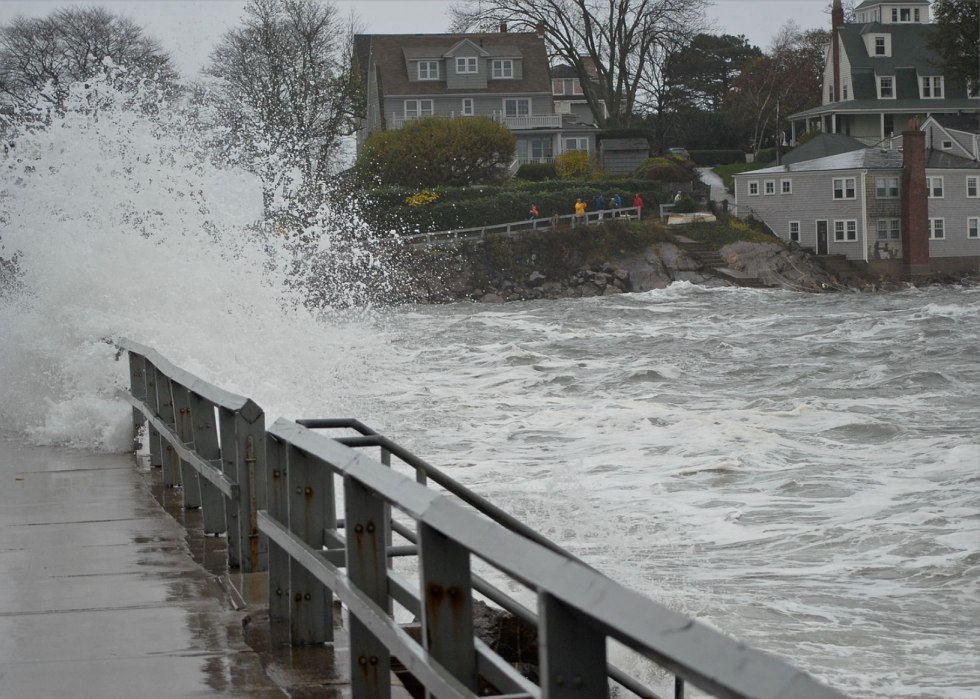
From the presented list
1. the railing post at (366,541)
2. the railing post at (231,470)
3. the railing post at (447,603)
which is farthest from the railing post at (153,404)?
the railing post at (447,603)

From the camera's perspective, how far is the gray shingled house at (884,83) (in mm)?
75812

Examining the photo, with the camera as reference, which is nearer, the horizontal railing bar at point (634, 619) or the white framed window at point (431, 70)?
the horizontal railing bar at point (634, 619)

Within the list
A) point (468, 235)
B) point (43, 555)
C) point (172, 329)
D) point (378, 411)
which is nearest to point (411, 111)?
point (468, 235)

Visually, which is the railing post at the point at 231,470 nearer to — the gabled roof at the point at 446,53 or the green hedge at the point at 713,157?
the gabled roof at the point at 446,53

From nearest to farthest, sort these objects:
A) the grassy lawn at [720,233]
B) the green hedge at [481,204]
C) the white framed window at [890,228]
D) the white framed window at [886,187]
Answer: the green hedge at [481,204]
the grassy lawn at [720,233]
the white framed window at [890,228]
the white framed window at [886,187]

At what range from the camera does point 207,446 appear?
22.1ft

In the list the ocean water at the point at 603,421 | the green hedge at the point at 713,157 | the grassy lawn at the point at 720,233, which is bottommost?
the ocean water at the point at 603,421

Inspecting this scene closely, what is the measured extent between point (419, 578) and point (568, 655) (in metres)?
1.15

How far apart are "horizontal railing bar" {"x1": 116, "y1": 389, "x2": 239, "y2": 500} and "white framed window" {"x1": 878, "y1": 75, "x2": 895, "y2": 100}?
74.8 metres

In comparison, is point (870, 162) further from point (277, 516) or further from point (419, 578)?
point (419, 578)

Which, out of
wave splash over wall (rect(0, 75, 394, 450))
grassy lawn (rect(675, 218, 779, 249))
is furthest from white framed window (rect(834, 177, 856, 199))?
wave splash over wall (rect(0, 75, 394, 450))

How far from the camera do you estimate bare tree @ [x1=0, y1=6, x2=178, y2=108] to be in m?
58.9

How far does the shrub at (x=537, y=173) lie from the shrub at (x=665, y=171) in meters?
4.75

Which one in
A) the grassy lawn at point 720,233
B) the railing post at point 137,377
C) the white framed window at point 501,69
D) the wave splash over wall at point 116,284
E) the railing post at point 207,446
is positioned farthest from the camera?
the white framed window at point 501,69
